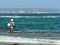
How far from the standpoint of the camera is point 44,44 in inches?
408

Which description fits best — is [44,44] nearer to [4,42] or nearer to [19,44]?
[19,44]

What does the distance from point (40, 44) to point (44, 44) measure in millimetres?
145

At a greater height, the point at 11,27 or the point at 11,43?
the point at 11,43

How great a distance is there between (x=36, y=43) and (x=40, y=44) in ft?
0.57

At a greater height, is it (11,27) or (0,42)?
(0,42)

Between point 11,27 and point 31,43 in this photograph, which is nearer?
point 31,43

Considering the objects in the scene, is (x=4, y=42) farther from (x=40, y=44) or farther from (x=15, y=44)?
(x=40, y=44)

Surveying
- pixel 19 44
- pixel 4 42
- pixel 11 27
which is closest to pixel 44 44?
pixel 19 44

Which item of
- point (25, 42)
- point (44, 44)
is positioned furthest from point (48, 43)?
point (25, 42)

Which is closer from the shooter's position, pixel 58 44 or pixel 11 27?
pixel 58 44

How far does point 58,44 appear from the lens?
33.8 ft

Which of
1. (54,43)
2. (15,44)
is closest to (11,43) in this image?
(15,44)

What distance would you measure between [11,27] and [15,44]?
10.6m

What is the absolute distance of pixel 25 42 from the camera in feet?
34.8
